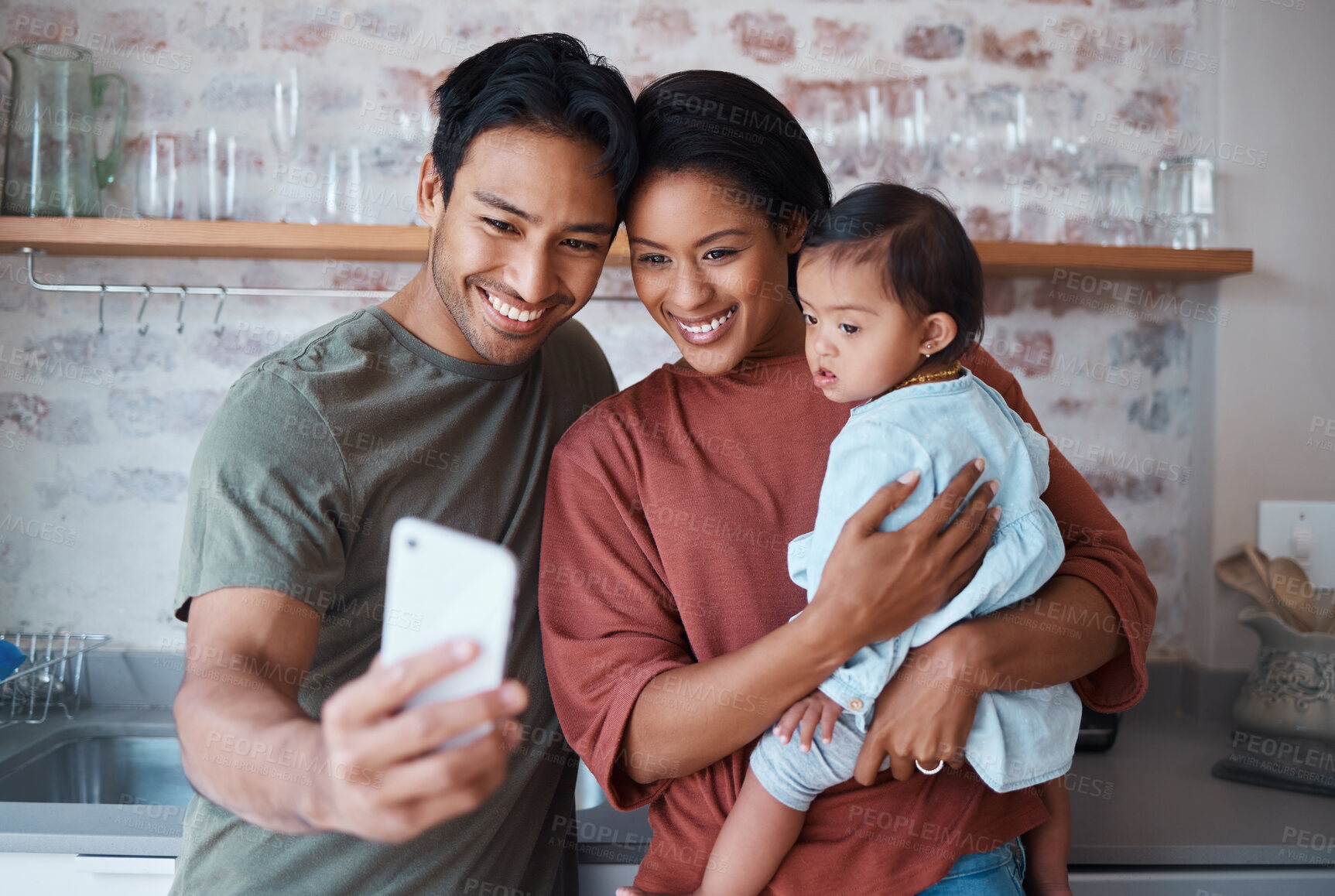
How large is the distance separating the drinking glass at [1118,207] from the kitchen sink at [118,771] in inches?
85.6

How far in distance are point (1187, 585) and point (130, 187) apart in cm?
249

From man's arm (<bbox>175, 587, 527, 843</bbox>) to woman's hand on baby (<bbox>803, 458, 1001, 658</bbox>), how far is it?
1.57 feet

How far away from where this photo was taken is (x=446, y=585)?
55 centimetres

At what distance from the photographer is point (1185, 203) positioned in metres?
2.05

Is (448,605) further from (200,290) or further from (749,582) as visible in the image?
(200,290)

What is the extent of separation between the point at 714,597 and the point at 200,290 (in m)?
1.53

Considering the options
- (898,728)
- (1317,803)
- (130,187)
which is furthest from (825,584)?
(130,187)

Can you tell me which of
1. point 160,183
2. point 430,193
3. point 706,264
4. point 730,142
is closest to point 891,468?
point 706,264

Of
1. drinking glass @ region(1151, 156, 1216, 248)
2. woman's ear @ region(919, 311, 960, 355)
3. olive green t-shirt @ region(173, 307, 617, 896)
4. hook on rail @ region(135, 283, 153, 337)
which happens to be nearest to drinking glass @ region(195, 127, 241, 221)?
hook on rail @ region(135, 283, 153, 337)

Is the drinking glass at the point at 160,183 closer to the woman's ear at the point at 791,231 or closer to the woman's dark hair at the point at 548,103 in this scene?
the woman's dark hair at the point at 548,103

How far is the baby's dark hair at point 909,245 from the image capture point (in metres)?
1.03

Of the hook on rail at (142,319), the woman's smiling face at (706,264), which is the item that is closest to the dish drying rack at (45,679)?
the hook on rail at (142,319)

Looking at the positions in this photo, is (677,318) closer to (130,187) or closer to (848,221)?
(848,221)

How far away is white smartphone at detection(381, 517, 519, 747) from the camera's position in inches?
21.4
